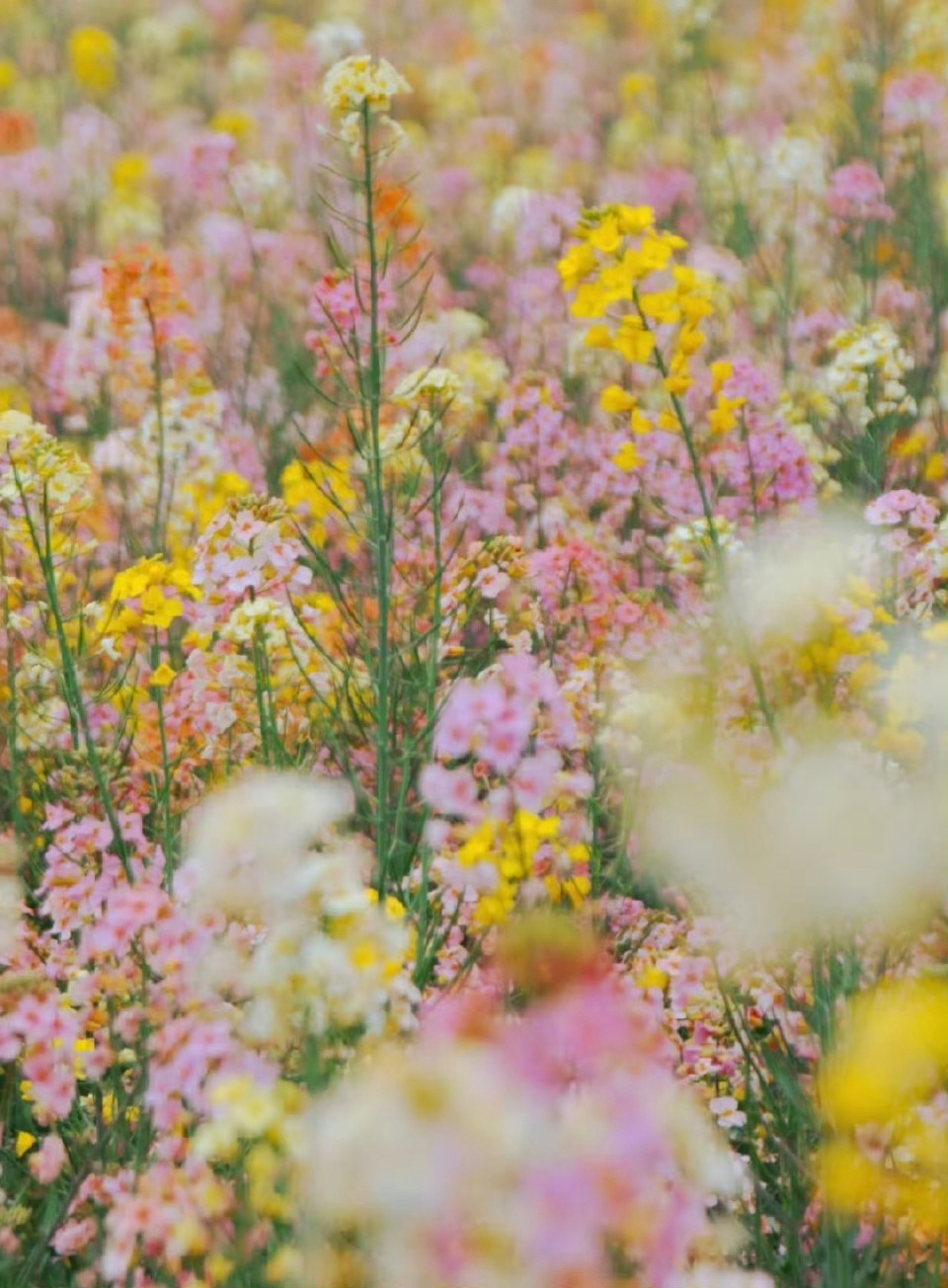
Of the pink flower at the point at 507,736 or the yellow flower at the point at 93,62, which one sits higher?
the yellow flower at the point at 93,62

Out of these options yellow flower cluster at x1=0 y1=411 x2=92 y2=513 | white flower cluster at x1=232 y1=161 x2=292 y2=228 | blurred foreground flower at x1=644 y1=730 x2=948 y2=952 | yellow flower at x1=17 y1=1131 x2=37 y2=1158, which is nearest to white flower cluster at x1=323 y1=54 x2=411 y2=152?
yellow flower cluster at x1=0 y1=411 x2=92 y2=513

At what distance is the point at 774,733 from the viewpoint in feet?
8.55

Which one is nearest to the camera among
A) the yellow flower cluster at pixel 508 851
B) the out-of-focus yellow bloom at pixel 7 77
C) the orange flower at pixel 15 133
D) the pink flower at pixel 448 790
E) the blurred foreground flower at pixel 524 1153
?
the blurred foreground flower at pixel 524 1153

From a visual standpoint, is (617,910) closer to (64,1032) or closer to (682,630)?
(682,630)

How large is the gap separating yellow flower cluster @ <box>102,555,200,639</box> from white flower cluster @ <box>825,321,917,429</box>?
1945mm

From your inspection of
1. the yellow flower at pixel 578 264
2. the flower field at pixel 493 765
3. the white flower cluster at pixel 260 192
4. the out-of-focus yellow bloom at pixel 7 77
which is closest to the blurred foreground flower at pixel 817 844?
the flower field at pixel 493 765

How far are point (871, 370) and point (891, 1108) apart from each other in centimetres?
271

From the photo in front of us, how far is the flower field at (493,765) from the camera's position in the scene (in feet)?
5.39

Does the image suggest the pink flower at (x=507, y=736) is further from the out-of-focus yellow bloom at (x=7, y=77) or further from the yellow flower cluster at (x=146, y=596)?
the out-of-focus yellow bloom at (x=7, y=77)

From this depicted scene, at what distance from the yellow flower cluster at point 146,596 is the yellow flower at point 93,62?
10055 mm

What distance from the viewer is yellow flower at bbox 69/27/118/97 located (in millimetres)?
12281

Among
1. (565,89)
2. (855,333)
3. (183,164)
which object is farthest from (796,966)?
(565,89)

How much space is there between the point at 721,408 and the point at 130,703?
1.45 m

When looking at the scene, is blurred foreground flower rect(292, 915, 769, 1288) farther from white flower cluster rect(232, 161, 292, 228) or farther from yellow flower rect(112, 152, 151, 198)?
yellow flower rect(112, 152, 151, 198)
